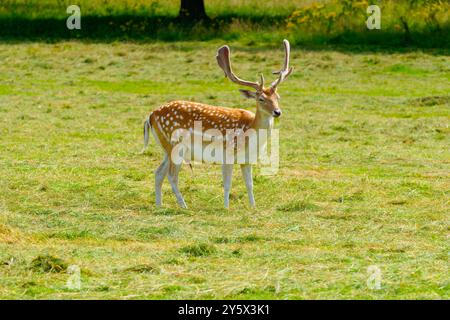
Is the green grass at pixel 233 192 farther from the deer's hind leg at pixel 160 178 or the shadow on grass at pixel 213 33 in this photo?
the shadow on grass at pixel 213 33

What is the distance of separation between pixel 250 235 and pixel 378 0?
19.7 m

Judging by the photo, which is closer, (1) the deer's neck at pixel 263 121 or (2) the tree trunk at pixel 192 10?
(1) the deer's neck at pixel 263 121

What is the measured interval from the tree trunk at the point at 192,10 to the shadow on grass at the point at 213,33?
0.95ft

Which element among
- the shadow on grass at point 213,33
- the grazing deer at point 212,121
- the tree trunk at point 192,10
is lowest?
the shadow on grass at point 213,33

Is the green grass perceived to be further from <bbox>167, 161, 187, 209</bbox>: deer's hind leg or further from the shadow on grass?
the shadow on grass

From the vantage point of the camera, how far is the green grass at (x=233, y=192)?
8648 millimetres

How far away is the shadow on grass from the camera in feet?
85.1

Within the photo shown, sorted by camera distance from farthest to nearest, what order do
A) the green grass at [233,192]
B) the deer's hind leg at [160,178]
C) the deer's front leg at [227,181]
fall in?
1. the deer's hind leg at [160,178]
2. the deer's front leg at [227,181]
3. the green grass at [233,192]

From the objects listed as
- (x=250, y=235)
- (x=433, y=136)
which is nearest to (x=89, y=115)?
(x=433, y=136)

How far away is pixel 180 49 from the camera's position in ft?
85.1

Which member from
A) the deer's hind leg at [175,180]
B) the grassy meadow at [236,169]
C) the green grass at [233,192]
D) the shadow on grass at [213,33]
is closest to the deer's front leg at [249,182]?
the grassy meadow at [236,169]

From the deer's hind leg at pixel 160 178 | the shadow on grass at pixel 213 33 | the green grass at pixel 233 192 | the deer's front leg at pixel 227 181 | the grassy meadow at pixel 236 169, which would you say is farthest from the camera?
the shadow on grass at pixel 213 33

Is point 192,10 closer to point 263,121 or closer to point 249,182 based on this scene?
point 263,121

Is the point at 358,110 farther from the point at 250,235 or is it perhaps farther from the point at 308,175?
the point at 250,235
